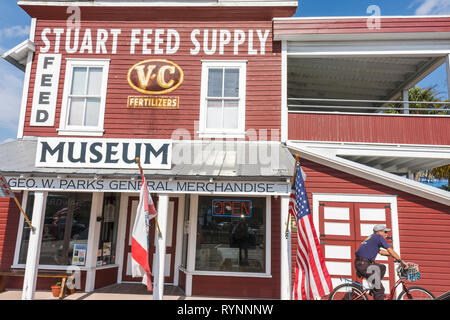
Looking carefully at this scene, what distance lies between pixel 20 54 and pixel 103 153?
15.3 feet

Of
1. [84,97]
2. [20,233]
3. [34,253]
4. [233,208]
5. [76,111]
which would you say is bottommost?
[34,253]

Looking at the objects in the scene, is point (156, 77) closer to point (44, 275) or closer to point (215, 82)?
point (215, 82)

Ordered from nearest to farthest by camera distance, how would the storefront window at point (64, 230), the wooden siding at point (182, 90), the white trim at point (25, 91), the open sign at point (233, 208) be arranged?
the open sign at point (233, 208), the storefront window at point (64, 230), the wooden siding at point (182, 90), the white trim at point (25, 91)

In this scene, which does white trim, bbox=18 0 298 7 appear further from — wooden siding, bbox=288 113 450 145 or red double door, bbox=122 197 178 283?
red double door, bbox=122 197 178 283

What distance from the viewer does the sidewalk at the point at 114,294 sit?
25.7ft

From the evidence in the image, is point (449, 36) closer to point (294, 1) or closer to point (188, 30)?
point (294, 1)

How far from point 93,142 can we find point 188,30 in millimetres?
4437

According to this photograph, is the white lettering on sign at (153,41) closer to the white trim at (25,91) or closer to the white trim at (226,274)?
the white trim at (25,91)

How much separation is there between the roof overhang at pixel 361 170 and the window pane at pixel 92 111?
5.60m

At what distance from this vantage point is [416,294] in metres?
6.43

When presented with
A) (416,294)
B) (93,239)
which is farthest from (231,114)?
(416,294)

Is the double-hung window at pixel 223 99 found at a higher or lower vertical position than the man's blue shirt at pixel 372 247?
higher

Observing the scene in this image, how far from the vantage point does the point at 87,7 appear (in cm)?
967

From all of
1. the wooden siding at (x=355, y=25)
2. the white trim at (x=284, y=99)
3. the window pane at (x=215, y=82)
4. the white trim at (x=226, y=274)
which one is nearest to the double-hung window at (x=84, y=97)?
the window pane at (x=215, y=82)
